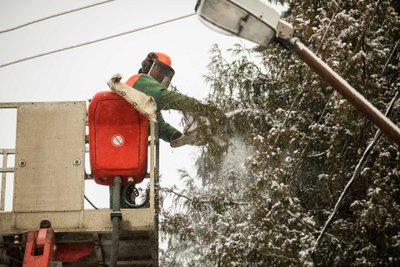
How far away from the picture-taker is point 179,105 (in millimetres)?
8680

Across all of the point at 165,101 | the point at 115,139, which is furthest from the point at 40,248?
the point at 165,101

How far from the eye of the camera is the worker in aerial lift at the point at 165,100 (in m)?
8.67

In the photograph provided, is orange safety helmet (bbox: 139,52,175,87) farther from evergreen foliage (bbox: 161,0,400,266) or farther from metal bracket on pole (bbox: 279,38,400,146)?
metal bracket on pole (bbox: 279,38,400,146)

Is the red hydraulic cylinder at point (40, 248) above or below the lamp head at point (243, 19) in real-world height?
below

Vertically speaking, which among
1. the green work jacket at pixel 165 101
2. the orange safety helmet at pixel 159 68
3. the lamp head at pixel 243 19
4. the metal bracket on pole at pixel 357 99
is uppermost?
the orange safety helmet at pixel 159 68

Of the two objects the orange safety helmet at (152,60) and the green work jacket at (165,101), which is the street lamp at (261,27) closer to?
the green work jacket at (165,101)

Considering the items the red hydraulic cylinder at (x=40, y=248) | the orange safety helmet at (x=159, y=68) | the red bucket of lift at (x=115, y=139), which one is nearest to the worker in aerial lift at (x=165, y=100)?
the orange safety helmet at (x=159, y=68)

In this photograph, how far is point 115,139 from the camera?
25.0 feet

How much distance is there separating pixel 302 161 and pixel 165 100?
2.18 m

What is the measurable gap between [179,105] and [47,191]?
214cm

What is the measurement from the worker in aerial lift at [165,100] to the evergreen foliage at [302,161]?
1.43 feet

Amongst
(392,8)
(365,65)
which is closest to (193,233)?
(365,65)

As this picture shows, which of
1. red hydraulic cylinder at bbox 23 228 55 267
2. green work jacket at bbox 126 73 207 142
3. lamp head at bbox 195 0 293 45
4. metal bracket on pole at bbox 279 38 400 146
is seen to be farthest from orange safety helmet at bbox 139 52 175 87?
metal bracket on pole at bbox 279 38 400 146

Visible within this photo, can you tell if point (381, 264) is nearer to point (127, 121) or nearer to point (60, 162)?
point (127, 121)
